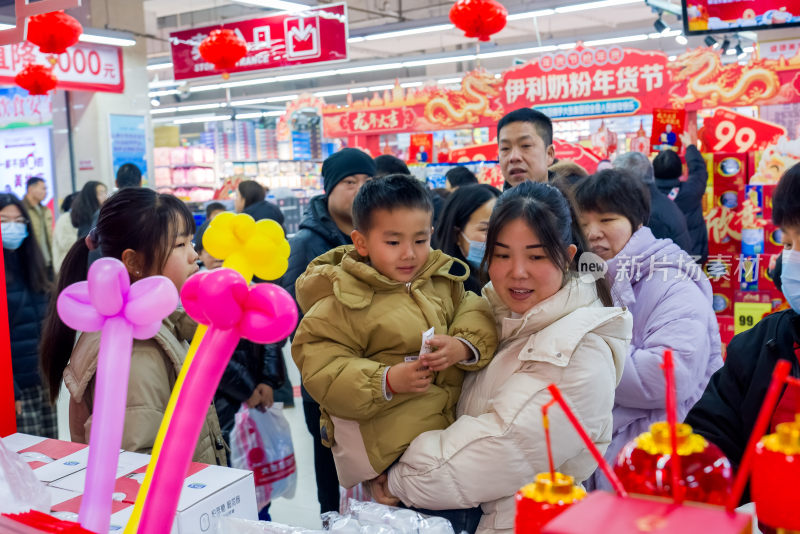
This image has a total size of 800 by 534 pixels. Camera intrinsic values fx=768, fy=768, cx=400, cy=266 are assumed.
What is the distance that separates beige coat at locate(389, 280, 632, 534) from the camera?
4.83ft

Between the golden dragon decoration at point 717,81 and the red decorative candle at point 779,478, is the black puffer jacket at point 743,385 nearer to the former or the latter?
the red decorative candle at point 779,478

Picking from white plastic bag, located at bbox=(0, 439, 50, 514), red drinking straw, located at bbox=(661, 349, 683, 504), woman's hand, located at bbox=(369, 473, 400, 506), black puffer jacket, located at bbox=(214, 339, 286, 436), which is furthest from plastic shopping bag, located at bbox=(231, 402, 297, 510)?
red drinking straw, located at bbox=(661, 349, 683, 504)

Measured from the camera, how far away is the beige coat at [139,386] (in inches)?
65.0

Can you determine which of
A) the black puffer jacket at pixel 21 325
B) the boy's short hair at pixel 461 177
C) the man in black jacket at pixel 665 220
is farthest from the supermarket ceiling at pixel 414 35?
the black puffer jacket at pixel 21 325

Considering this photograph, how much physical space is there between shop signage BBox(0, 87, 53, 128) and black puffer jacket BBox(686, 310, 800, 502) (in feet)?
29.2

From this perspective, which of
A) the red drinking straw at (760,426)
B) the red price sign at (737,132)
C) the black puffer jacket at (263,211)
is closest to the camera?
the red drinking straw at (760,426)

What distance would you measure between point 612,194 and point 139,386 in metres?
1.40

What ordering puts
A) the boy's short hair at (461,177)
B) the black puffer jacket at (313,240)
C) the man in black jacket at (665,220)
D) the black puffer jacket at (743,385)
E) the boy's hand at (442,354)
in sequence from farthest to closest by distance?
the boy's short hair at (461,177)
the man in black jacket at (665,220)
the black puffer jacket at (313,240)
the boy's hand at (442,354)
the black puffer jacket at (743,385)

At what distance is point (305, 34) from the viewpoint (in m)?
7.70

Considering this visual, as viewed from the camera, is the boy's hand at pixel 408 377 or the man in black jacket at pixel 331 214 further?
the man in black jacket at pixel 331 214

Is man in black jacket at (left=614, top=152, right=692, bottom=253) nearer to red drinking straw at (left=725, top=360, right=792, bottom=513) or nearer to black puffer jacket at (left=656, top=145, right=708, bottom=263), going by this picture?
black puffer jacket at (left=656, top=145, right=708, bottom=263)

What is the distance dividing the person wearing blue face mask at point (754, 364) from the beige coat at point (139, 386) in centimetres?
112

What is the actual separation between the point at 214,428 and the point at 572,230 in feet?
3.32

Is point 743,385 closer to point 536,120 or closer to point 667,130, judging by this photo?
point 536,120
